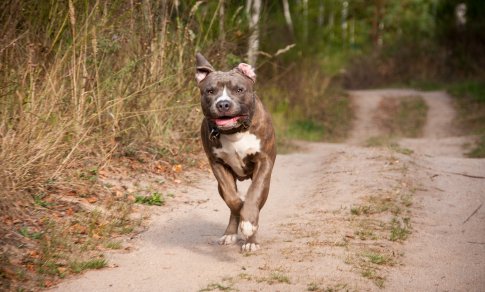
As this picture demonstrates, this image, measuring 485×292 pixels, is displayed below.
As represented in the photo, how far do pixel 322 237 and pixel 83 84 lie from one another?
3071 mm

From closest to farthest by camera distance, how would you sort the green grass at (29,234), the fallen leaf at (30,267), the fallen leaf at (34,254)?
1. the fallen leaf at (30,267)
2. the fallen leaf at (34,254)
3. the green grass at (29,234)

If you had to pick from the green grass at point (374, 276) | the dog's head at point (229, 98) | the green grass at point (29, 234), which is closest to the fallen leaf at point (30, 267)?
the green grass at point (29, 234)

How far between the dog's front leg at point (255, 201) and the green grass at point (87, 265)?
1.14 meters

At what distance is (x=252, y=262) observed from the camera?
5.99 m

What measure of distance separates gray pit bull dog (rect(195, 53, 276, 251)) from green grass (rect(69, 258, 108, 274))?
1131 millimetres

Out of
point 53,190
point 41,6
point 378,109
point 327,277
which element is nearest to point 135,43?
point 41,6

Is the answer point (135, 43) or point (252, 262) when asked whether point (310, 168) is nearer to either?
point (135, 43)

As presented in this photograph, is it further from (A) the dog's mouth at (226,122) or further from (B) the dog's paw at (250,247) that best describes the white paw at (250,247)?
(A) the dog's mouth at (226,122)

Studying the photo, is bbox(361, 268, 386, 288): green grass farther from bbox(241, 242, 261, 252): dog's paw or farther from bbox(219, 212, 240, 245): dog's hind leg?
bbox(219, 212, 240, 245): dog's hind leg

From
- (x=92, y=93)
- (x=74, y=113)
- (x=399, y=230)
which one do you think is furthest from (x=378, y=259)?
(x=92, y=93)

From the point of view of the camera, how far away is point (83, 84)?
7.93m

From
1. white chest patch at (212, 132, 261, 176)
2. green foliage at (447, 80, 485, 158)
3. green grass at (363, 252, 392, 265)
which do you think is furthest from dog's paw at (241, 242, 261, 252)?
green foliage at (447, 80, 485, 158)

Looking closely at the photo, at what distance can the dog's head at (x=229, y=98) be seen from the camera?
5780mm

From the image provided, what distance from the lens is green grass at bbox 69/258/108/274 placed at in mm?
5773
